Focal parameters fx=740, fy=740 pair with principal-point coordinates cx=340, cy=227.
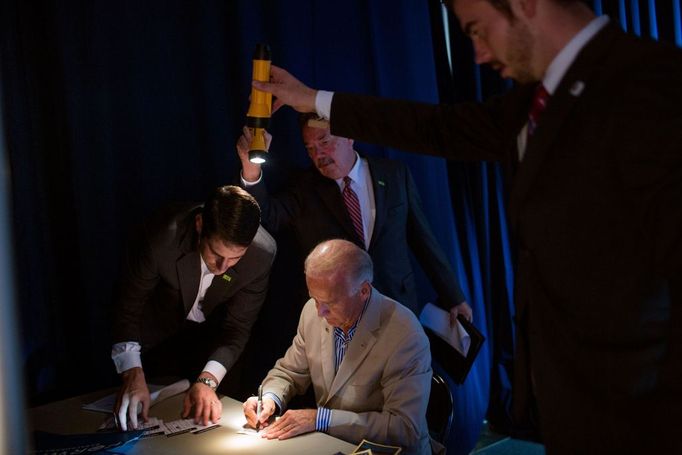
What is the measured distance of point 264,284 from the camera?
293 cm

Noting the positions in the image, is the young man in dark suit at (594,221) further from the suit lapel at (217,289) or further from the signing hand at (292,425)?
the suit lapel at (217,289)

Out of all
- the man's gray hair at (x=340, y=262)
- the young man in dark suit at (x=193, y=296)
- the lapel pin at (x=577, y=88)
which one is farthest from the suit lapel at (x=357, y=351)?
the lapel pin at (x=577, y=88)

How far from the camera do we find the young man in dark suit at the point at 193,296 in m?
2.49

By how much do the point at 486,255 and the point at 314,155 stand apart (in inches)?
60.0

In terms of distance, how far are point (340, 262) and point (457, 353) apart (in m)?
0.68

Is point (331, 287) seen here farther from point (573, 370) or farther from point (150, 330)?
point (573, 370)

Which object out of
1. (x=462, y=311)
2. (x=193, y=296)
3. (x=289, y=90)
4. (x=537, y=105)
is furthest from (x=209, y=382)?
(x=537, y=105)

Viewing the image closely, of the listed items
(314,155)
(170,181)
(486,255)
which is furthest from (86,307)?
(486,255)

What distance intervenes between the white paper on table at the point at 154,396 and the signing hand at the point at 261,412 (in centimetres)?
35

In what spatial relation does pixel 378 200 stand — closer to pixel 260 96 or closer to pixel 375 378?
pixel 375 378

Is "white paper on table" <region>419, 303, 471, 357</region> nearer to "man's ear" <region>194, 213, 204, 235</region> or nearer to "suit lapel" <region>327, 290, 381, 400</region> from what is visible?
"suit lapel" <region>327, 290, 381, 400</region>

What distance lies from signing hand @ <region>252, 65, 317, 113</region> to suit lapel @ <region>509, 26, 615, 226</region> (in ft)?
2.07

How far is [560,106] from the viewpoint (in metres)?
1.15

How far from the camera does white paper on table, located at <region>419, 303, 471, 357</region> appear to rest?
2.88m
